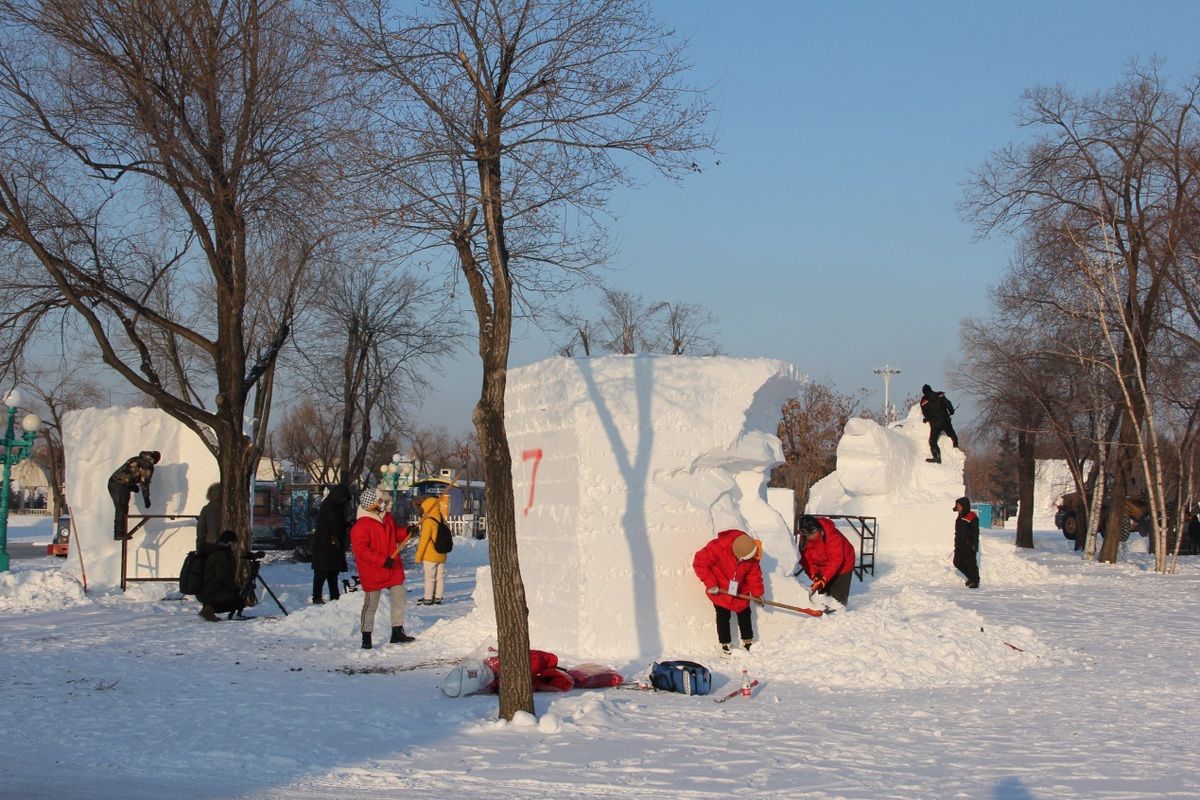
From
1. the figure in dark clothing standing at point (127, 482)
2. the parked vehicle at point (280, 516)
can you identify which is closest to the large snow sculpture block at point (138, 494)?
the figure in dark clothing standing at point (127, 482)

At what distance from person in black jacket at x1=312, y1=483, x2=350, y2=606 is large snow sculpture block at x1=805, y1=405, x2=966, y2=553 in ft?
41.2

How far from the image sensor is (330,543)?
16.1 m

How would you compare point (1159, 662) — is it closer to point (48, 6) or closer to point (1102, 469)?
point (48, 6)

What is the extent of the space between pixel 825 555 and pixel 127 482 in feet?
35.5

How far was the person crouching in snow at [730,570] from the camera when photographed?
436 inches

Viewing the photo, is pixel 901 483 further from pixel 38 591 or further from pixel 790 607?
pixel 38 591

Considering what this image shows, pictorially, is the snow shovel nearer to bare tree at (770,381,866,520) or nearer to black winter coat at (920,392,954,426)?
black winter coat at (920,392,954,426)

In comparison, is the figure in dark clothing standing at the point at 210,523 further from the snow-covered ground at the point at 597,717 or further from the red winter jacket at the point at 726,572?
the red winter jacket at the point at 726,572

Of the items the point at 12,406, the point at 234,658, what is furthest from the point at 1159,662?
the point at 12,406

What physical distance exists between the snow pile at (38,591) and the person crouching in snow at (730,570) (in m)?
9.54

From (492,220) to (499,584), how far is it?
109 inches

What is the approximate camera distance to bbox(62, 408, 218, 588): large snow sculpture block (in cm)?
1834

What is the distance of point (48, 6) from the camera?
13586 mm

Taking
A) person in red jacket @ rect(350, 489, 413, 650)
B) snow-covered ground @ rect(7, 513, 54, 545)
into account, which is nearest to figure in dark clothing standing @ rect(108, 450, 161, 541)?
person in red jacket @ rect(350, 489, 413, 650)
